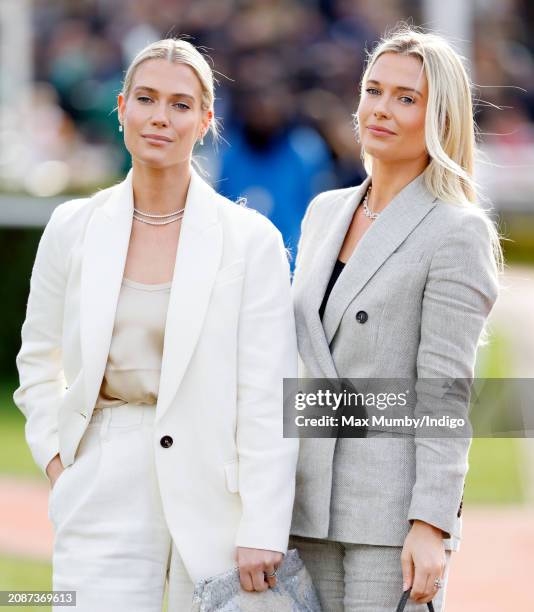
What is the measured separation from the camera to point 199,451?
151 inches

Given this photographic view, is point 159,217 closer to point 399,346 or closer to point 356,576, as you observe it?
point 399,346

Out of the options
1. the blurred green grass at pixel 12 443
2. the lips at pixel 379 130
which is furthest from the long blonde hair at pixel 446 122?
the blurred green grass at pixel 12 443

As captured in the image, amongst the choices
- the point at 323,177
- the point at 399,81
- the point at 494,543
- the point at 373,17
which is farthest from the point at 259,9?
the point at 399,81

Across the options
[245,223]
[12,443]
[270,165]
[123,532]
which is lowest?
[123,532]

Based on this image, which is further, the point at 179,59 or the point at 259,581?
the point at 179,59

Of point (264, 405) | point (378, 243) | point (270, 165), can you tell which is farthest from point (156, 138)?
point (270, 165)

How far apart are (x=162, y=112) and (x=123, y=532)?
3.82 feet

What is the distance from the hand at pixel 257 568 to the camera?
12.3 ft

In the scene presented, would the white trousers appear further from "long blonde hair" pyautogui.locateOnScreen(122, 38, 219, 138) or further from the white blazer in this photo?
"long blonde hair" pyautogui.locateOnScreen(122, 38, 219, 138)

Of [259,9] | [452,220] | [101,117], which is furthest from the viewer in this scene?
[259,9]

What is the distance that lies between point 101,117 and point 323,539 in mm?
9444

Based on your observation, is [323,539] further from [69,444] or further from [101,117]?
[101,117]

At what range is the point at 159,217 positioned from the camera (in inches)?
158

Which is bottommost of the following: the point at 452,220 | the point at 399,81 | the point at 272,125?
the point at 452,220
